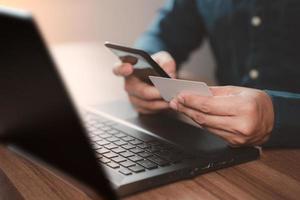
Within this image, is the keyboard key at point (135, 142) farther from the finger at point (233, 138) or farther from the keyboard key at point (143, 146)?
the finger at point (233, 138)

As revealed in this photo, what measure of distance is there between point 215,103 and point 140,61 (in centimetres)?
17

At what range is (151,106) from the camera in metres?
0.89

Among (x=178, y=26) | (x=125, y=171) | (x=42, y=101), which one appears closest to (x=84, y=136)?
(x=42, y=101)

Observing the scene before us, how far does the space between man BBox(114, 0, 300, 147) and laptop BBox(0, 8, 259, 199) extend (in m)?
0.05

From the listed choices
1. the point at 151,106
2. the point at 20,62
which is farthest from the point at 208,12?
the point at 20,62

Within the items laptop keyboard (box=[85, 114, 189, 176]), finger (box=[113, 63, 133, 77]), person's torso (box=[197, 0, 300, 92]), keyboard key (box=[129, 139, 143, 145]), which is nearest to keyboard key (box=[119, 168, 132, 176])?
laptop keyboard (box=[85, 114, 189, 176])

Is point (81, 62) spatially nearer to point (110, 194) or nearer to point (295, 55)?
point (295, 55)

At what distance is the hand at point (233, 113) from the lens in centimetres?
69

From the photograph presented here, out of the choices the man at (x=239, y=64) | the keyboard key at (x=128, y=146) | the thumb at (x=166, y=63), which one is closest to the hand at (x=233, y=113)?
the man at (x=239, y=64)

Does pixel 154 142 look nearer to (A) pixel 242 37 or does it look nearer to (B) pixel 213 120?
(B) pixel 213 120

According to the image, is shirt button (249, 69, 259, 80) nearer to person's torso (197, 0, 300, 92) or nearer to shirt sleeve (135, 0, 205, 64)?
person's torso (197, 0, 300, 92)

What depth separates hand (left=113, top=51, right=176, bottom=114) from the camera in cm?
88

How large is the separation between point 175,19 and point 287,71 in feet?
1.31

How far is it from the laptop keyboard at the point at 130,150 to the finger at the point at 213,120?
61 millimetres
